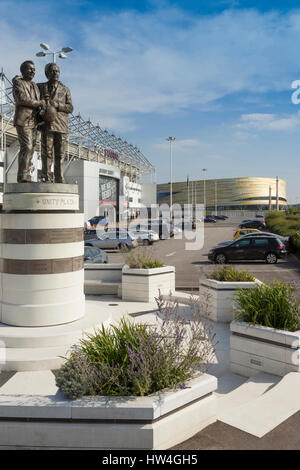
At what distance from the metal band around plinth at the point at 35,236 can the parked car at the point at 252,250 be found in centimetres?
1573

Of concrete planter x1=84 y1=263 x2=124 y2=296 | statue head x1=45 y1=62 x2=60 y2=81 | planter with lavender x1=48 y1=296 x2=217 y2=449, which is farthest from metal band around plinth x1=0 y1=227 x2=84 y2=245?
concrete planter x1=84 y1=263 x2=124 y2=296

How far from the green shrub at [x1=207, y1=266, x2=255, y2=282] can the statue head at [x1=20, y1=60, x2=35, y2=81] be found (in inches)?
241

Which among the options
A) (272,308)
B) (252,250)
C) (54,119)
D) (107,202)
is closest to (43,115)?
(54,119)

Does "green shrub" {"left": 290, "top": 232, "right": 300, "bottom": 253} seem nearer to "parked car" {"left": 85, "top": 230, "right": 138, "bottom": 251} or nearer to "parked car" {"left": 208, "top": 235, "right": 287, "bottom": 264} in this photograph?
"parked car" {"left": 208, "top": 235, "right": 287, "bottom": 264}

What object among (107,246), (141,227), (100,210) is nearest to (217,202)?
(100,210)

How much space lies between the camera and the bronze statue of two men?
7.92 m

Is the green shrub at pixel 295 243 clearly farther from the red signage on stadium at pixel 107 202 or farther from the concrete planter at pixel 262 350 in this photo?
the red signage on stadium at pixel 107 202

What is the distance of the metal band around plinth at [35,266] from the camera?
24.0 feet

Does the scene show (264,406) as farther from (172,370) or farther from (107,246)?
(107,246)

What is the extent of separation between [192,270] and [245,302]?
12.6 m

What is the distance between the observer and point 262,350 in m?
6.08

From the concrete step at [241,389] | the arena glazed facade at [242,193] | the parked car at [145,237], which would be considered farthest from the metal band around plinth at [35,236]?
the arena glazed facade at [242,193]

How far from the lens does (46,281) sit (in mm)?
7348

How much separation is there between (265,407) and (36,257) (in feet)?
15.3
